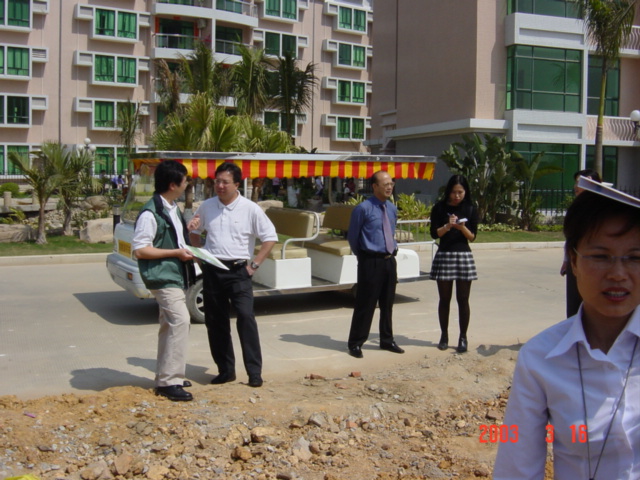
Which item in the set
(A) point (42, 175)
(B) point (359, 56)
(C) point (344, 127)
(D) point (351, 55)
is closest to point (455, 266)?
(A) point (42, 175)

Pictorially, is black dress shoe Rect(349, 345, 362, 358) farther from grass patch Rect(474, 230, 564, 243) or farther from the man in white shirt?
grass patch Rect(474, 230, 564, 243)

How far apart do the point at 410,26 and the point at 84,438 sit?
27.1 metres

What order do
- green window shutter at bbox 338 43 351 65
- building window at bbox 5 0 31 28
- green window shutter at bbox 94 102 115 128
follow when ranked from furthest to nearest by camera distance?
green window shutter at bbox 338 43 351 65, green window shutter at bbox 94 102 115 128, building window at bbox 5 0 31 28

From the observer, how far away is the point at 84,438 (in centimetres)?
464

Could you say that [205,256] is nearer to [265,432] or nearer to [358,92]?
[265,432]

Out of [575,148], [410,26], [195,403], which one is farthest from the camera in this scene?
[410,26]

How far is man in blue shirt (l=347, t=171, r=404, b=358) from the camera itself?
284 inches

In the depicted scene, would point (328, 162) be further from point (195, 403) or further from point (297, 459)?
point (297, 459)

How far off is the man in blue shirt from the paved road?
1.27 ft

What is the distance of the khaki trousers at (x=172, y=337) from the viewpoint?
564 centimetres

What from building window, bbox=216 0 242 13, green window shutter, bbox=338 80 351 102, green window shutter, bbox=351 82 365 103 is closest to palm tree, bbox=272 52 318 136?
building window, bbox=216 0 242 13

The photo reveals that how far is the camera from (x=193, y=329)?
856cm

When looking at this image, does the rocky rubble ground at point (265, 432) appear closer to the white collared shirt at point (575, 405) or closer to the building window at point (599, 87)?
the white collared shirt at point (575, 405)

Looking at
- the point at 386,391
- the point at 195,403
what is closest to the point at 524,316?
the point at 386,391
